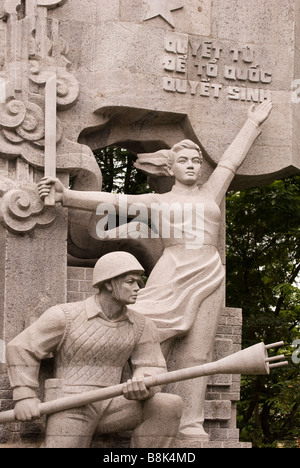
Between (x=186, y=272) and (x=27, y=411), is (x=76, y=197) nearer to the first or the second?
(x=186, y=272)

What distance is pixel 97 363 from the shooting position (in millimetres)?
11414

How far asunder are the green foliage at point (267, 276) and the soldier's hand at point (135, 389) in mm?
6149

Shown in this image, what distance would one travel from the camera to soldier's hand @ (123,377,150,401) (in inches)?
432

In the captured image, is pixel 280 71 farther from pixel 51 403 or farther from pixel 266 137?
pixel 51 403

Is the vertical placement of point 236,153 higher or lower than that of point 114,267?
higher

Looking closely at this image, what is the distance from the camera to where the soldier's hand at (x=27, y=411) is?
1109cm

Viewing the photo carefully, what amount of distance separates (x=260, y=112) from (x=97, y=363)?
3.23 metres

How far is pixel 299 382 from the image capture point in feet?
54.0

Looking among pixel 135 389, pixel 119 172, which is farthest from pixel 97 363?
pixel 119 172

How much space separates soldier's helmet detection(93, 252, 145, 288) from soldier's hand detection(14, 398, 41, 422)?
1099 millimetres

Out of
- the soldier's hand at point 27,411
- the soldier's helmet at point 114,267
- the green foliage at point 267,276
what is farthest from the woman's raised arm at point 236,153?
the green foliage at point 267,276

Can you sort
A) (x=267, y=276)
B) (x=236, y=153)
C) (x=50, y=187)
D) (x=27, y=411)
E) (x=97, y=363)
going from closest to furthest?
(x=27, y=411) < (x=97, y=363) < (x=50, y=187) < (x=236, y=153) < (x=267, y=276)
